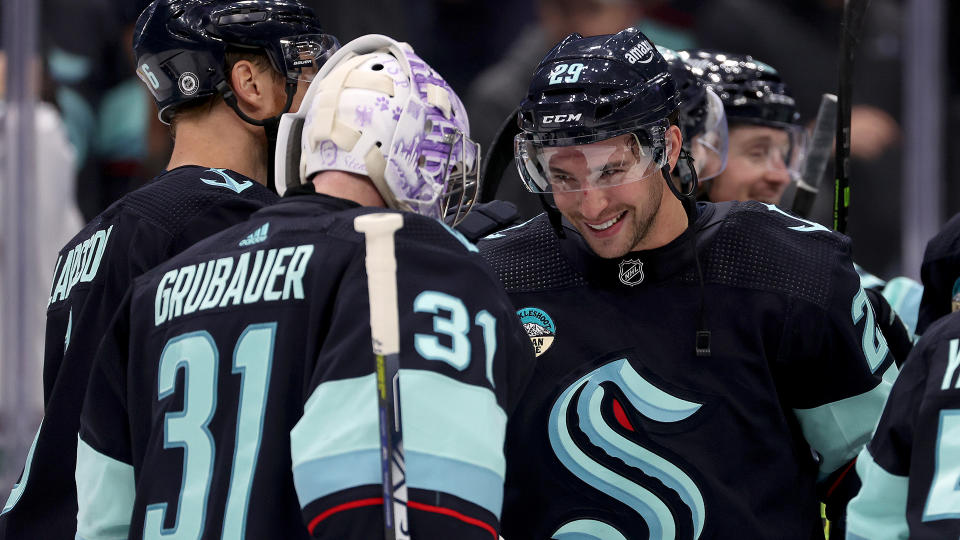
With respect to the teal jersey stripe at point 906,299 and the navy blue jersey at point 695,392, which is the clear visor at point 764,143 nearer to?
the teal jersey stripe at point 906,299

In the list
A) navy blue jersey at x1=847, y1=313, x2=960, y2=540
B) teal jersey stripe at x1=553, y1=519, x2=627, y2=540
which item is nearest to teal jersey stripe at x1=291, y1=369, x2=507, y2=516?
navy blue jersey at x1=847, y1=313, x2=960, y2=540

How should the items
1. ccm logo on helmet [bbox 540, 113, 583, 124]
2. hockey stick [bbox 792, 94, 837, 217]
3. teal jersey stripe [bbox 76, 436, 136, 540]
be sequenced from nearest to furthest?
teal jersey stripe [bbox 76, 436, 136, 540] < ccm logo on helmet [bbox 540, 113, 583, 124] < hockey stick [bbox 792, 94, 837, 217]

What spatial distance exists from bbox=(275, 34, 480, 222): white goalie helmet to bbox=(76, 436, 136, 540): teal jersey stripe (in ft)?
1.73

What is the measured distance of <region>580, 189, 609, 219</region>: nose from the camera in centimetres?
265

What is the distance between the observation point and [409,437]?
74.9 inches

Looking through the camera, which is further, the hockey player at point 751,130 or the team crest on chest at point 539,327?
the hockey player at point 751,130

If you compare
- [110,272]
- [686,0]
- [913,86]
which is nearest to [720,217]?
[110,272]

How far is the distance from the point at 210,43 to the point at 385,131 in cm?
81

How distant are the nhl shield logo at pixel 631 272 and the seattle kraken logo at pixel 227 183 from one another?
755mm

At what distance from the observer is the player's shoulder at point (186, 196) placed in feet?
8.63

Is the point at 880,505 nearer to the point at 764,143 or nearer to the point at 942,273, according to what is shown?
the point at 942,273

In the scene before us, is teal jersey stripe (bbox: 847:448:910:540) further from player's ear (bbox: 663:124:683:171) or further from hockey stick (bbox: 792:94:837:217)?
hockey stick (bbox: 792:94:837:217)

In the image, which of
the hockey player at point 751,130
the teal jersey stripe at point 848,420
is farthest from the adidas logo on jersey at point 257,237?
the hockey player at point 751,130

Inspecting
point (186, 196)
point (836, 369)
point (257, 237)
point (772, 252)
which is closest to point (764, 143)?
point (772, 252)
